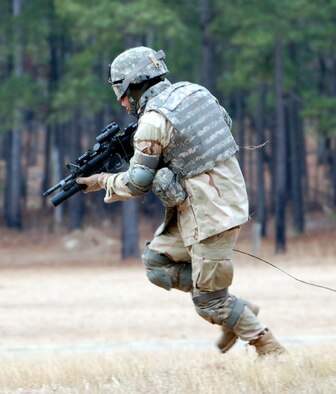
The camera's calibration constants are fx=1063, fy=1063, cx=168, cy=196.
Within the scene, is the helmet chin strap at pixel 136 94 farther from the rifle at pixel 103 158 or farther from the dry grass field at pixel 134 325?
the dry grass field at pixel 134 325

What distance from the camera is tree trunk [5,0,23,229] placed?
3859cm

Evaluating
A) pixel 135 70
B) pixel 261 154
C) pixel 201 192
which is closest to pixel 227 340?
pixel 201 192

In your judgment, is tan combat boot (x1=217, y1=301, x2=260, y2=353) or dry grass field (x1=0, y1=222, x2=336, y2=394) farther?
tan combat boot (x1=217, y1=301, x2=260, y2=353)

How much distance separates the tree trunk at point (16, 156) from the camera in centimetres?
3859

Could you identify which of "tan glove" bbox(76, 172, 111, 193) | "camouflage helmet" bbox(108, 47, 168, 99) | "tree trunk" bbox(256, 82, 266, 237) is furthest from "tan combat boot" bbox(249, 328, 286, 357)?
"tree trunk" bbox(256, 82, 266, 237)

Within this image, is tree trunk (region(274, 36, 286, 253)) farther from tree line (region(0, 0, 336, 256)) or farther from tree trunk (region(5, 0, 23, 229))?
tree trunk (region(5, 0, 23, 229))

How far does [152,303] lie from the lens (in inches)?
822

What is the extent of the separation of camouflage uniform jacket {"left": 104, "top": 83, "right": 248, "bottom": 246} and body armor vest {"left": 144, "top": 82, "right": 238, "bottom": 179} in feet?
0.17

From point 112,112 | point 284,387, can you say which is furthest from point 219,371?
point 112,112

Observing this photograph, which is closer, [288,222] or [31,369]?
[31,369]

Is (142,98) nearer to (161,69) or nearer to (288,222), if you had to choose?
(161,69)

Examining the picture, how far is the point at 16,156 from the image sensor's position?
146 feet

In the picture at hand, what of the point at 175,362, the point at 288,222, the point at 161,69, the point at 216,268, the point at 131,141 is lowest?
the point at 288,222

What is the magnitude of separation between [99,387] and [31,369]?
2.84 ft
